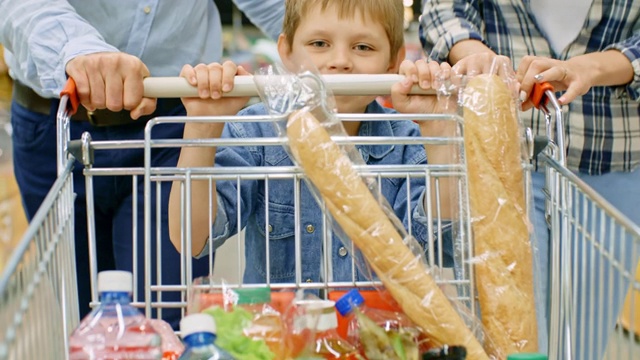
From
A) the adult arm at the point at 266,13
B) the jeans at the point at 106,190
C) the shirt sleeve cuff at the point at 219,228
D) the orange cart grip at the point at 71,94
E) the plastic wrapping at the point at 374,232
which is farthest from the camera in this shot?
the adult arm at the point at 266,13

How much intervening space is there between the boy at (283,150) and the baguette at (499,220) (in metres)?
0.14

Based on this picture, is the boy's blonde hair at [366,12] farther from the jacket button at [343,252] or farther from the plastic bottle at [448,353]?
the plastic bottle at [448,353]

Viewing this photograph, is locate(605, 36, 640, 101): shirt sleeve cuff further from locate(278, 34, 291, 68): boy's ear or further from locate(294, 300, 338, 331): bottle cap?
locate(294, 300, 338, 331): bottle cap

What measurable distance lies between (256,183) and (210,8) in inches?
24.1

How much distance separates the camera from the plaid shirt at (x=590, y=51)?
5.66ft

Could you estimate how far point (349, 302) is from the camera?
3.91 feet

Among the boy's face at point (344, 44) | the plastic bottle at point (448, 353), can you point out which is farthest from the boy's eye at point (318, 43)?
the plastic bottle at point (448, 353)

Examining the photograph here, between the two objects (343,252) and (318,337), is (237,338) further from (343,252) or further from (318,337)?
(343,252)

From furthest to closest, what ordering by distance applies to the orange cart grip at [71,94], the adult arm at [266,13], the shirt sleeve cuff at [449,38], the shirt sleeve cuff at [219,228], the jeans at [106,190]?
the adult arm at [266,13]
the jeans at [106,190]
the shirt sleeve cuff at [449,38]
the shirt sleeve cuff at [219,228]
the orange cart grip at [71,94]

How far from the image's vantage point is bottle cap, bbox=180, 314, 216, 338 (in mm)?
1034

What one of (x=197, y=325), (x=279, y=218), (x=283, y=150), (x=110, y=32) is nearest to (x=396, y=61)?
(x=283, y=150)

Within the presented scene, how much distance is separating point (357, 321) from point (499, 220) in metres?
0.26

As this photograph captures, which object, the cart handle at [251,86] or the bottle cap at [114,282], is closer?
the bottle cap at [114,282]

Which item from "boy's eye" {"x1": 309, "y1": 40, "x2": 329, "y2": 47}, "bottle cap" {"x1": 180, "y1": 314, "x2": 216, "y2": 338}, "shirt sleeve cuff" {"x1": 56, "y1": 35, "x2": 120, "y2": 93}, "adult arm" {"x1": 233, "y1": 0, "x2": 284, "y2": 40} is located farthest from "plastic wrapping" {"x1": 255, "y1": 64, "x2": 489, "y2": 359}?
"adult arm" {"x1": 233, "y1": 0, "x2": 284, "y2": 40}
